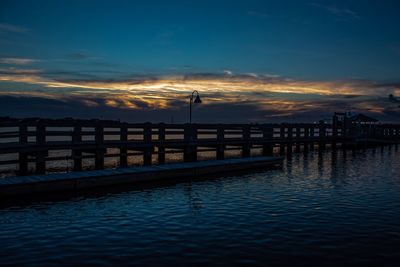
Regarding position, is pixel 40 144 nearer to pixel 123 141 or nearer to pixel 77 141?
pixel 77 141

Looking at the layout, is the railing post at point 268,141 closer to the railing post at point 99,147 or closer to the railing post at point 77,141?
the railing post at point 99,147

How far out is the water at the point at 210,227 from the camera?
7512 mm

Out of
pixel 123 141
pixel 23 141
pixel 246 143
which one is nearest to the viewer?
pixel 23 141

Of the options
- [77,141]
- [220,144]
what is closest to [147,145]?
[77,141]

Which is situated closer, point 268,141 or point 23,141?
point 23,141

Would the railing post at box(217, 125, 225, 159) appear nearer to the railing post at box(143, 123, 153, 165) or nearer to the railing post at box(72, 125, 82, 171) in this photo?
the railing post at box(143, 123, 153, 165)

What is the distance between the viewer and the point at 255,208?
38.1 feet

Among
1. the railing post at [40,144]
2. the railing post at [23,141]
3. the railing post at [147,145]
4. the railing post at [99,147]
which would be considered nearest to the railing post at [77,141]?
the railing post at [99,147]

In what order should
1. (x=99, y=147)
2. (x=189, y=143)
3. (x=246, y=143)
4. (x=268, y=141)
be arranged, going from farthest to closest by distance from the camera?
(x=268, y=141) → (x=246, y=143) → (x=189, y=143) → (x=99, y=147)

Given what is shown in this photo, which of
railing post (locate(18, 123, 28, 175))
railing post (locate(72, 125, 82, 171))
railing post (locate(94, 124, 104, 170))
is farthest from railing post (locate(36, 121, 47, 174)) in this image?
railing post (locate(94, 124, 104, 170))

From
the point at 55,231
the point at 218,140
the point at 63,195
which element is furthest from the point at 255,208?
the point at 218,140

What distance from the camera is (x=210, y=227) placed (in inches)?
376

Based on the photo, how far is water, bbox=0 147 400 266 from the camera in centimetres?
751

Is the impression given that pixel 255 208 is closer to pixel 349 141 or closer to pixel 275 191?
pixel 275 191
